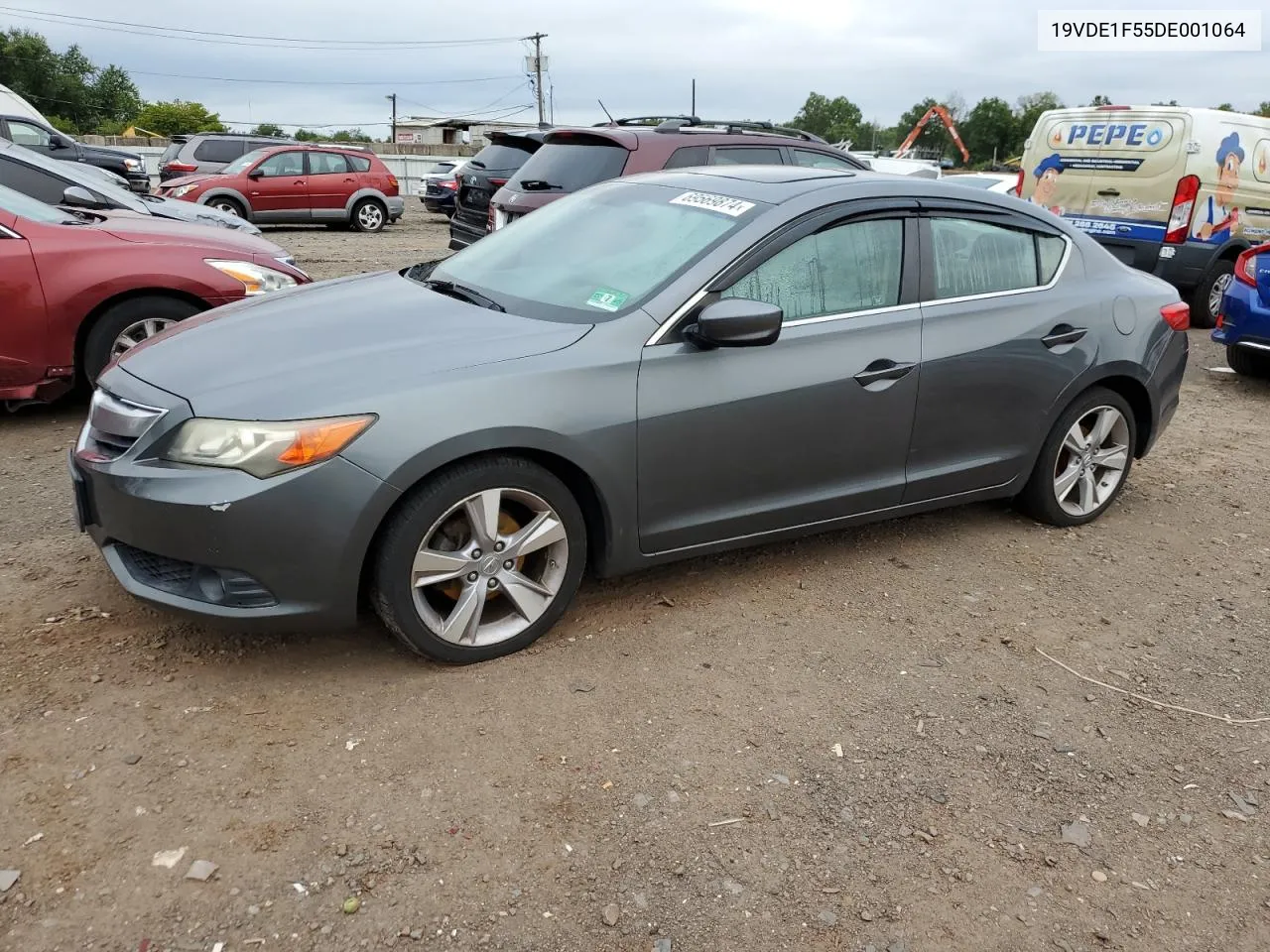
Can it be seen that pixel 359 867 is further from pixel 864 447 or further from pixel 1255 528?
pixel 1255 528

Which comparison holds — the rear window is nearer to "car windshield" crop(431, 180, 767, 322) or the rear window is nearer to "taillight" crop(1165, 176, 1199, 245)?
"car windshield" crop(431, 180, 767, 322)

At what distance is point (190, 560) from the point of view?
3014 millimetres

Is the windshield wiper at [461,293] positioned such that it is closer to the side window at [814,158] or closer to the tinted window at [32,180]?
the tinted window at [32,180]

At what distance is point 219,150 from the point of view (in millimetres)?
20812

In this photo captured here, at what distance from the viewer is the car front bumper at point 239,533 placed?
9.64ft

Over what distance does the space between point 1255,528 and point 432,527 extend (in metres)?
4.03

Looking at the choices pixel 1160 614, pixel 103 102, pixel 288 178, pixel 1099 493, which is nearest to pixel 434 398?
pixel 1160 614

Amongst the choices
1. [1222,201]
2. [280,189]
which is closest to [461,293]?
[1222,201]

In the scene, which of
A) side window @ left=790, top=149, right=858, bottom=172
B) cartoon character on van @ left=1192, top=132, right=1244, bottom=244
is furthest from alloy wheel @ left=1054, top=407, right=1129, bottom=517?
cartoon character on van @ left=1192, top=132, right=1244, bottom=244

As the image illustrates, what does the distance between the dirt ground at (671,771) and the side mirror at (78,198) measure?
3.70 metres

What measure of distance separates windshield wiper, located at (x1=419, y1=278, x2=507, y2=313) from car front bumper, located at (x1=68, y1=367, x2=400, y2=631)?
38.8 inches

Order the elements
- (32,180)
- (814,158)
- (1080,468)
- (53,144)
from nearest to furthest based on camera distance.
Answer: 1. (1080,468)
2. (32,180)
3. (814,158)
4. (53,144)

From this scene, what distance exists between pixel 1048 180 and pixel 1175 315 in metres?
6.73

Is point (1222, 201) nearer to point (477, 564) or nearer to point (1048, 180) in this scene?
point (1048, 180)
